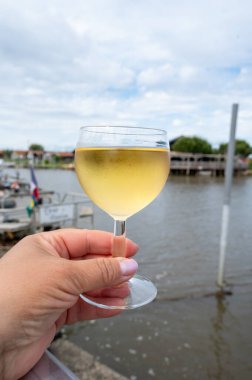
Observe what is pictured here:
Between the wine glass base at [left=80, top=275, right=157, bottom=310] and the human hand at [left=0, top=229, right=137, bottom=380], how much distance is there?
0.17 metres

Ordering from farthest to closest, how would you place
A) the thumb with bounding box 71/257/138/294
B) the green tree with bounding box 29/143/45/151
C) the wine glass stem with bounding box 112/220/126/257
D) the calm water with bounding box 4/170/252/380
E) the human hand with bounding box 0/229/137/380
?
1. the green tree with bounding box 29/143/45/151
2. the calm water with bounding box 4/170/252/380
3. the wine glass stem with bounding box 112/220/126/257
4. the thumb with bounding box 71/257/138/294
5. the human hand with bounding box 0/229/137/380

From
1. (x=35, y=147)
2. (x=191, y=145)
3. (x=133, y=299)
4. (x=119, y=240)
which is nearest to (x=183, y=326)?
(x=133, y=299)

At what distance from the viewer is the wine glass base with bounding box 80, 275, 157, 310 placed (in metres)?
1.28

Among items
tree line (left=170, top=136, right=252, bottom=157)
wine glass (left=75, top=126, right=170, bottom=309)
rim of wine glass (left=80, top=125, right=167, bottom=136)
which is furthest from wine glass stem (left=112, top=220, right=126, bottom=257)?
tree line (left=170, top=136, right=252, bottom=157)

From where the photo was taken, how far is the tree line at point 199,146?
238ft

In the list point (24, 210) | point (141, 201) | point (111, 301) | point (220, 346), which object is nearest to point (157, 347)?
point (220, 346)

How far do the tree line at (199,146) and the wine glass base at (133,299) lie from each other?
219ft

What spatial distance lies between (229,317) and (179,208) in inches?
572

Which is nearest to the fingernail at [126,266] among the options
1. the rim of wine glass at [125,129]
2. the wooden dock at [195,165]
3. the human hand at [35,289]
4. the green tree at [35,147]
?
the human hand at [35,289]

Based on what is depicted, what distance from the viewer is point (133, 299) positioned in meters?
1.35

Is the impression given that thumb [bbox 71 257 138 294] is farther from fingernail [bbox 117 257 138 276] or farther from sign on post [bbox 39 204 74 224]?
sign on post [bbox 39 204 74 224]

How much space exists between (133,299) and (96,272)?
36 cm

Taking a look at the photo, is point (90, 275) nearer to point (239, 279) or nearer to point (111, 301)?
point (111, 301)

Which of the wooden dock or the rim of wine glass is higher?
the rim of wine glass
